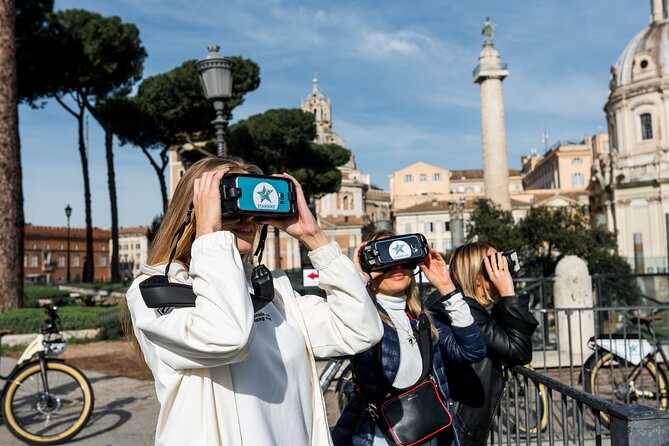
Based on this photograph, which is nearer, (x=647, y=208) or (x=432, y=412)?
(x=432, y=412)

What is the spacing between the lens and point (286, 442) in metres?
1.63

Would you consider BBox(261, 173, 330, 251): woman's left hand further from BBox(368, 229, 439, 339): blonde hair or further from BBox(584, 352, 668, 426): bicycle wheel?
BBox(584, 352, 668, 426): bicycle wheel

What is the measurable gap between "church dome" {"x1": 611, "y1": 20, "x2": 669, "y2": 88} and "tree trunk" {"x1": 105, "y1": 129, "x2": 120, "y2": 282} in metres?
38.5

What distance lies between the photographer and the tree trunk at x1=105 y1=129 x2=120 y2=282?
27.2 m

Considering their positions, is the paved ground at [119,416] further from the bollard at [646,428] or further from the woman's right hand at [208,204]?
the bollard at [646,428]

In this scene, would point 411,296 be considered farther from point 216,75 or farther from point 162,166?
point 162,166

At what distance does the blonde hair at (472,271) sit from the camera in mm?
3064

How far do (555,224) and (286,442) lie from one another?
19.4 metres

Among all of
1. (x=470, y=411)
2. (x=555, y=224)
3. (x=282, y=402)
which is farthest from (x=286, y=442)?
(x=555, y=224)

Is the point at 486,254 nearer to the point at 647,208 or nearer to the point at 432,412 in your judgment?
the point at 432,412

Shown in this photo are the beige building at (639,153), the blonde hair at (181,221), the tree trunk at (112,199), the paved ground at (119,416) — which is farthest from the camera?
the beige building at (639,153)

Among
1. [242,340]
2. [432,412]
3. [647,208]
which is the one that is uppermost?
[647,208]

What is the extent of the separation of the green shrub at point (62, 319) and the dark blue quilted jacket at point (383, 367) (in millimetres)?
9001

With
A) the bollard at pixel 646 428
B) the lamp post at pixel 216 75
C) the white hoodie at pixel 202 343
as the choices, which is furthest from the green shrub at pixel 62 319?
the bollard at pixel 646 428
